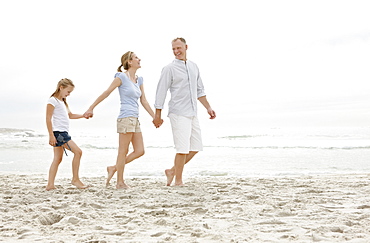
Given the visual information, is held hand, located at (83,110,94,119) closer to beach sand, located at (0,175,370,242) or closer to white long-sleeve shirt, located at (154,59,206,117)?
white long-sleeve shirt, located at (154,59,206,117)

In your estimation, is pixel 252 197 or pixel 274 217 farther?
pixel 252 197

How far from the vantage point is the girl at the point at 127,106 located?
15.2ft

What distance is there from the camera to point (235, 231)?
2.81 meters

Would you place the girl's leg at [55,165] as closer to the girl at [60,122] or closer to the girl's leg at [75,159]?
the girl at [60,122]

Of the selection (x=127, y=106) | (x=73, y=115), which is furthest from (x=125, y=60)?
(x=73, y=115)

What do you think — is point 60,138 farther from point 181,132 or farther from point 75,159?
point 181,132

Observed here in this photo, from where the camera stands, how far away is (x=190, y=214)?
338 cm

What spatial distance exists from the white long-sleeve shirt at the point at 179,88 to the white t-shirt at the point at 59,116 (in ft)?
4.00

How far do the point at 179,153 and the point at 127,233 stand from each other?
212cm

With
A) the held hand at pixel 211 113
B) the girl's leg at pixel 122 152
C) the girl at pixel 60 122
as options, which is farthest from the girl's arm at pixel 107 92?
the held hand at pixel 211 113

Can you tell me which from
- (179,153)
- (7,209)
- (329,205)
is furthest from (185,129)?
(7,209)

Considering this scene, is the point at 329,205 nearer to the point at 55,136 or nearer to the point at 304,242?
the point at 304,242

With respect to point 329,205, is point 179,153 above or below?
above

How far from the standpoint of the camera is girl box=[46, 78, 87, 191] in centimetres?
468
